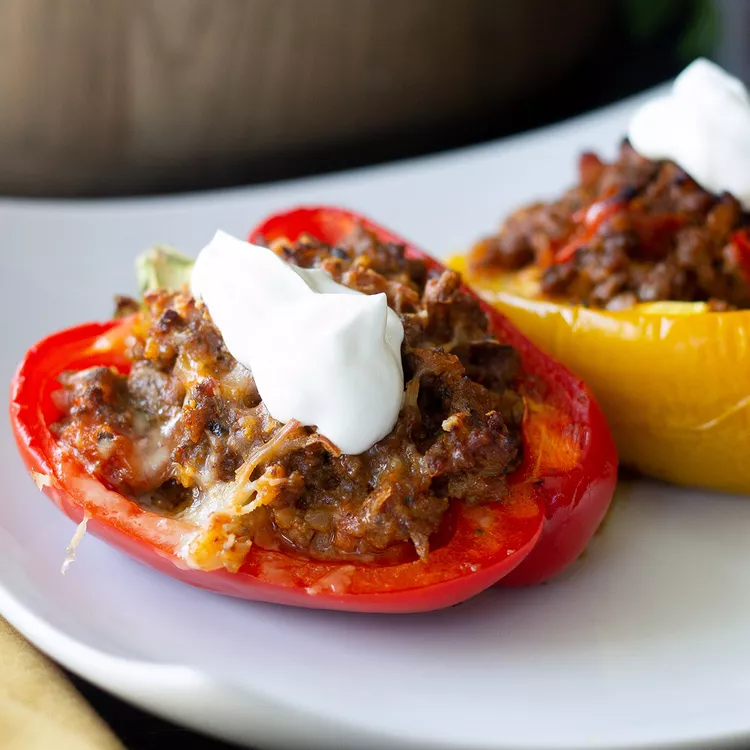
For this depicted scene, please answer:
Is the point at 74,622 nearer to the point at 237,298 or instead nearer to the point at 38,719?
the point at 38,719

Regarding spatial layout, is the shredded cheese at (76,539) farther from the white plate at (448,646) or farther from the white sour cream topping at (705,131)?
the white sour cream topping at (705,131)

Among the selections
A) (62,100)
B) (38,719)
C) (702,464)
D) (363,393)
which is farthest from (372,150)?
(38,719)

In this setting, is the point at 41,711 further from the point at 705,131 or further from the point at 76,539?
the point at 705,131

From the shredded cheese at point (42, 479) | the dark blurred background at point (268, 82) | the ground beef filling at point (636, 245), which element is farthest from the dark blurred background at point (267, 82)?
the shredded cheese at point (42, 479)

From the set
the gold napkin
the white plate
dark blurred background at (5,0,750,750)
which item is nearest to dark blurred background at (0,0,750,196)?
dark blurred background at (5,0,750,750)

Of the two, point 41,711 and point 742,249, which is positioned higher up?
point 742,249

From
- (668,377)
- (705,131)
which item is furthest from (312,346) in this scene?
(705,131)

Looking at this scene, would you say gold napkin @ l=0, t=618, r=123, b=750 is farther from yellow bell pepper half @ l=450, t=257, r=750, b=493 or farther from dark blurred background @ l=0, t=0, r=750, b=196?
dark blurred background @ l=0, t=0, r=750, b=196
